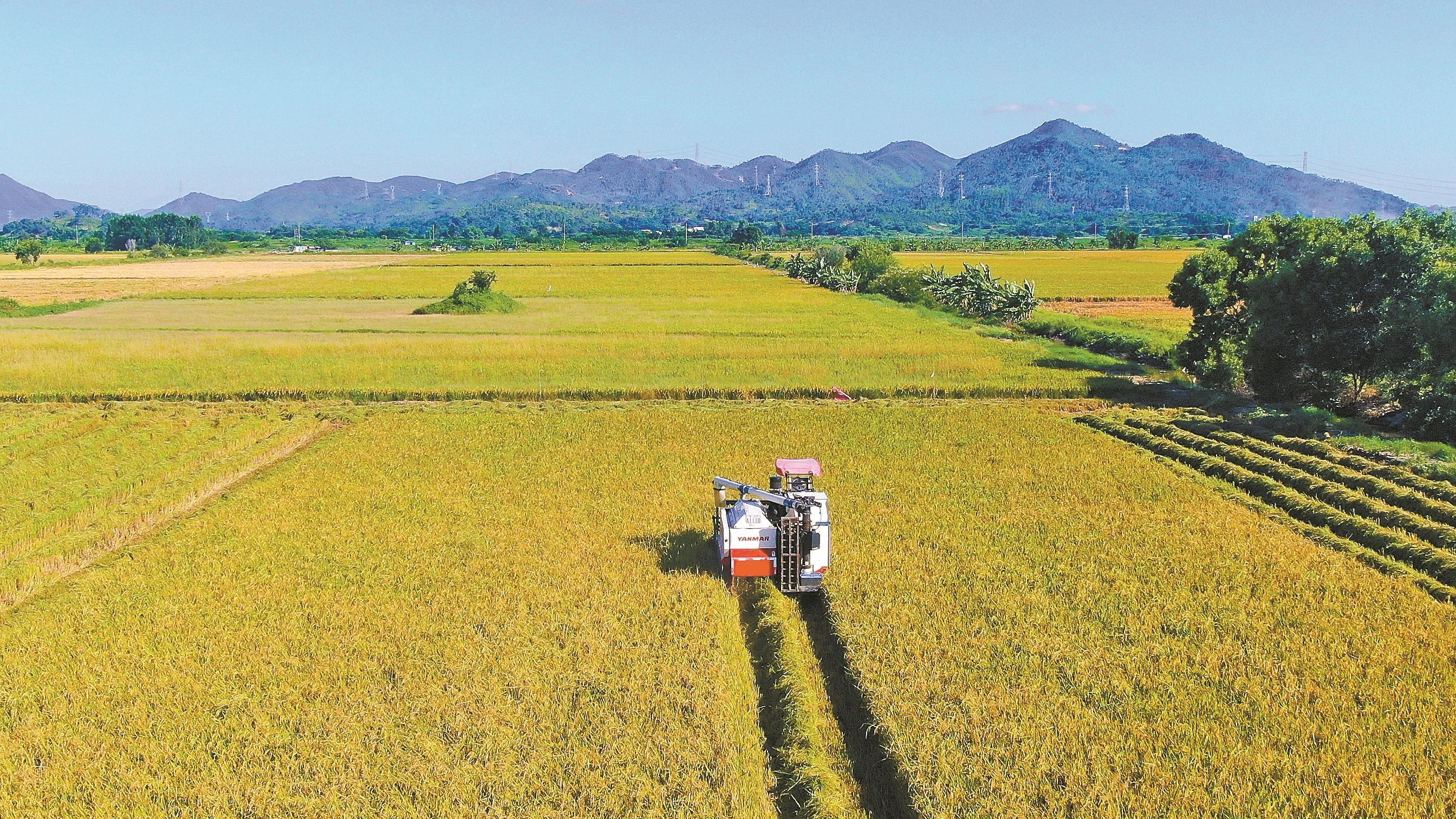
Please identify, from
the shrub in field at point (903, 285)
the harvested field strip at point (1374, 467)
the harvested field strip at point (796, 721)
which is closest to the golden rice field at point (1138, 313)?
the shrub in field at point (903, 285)

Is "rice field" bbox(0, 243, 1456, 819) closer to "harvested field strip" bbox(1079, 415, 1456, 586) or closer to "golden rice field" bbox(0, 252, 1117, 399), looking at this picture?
"harvested field strip" bbox(1079, 415, 1456, 586)

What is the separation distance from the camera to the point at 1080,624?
10.7m

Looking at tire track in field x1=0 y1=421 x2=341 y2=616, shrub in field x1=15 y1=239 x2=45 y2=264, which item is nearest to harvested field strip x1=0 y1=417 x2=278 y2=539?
tire track in field x1=0 y1=421 x2=341 y2=616

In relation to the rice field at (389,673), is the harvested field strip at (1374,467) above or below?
above

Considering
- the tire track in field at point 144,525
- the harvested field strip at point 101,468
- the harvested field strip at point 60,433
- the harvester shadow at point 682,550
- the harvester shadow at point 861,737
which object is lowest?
the harvester shadow at point 861,737

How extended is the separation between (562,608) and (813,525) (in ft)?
10.1

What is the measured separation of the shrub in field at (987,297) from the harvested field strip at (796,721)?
128 feet

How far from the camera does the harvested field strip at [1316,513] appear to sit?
12.9 meters

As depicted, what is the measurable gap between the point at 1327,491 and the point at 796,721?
471 inches

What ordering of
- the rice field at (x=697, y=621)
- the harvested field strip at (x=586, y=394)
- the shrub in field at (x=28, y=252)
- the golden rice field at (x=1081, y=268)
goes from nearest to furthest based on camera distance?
1. the rice field at (x=697, y=621)
2. the harvested field strip at (x=586, y=394)
3. the golden rice field at (x=1081, y=268)
4. the shrub in field at (x=28, y=252)

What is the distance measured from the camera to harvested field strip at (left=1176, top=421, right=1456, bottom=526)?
15.1 m

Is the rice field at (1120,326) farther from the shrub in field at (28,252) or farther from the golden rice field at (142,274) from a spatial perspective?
the shrub in field at (28,252)

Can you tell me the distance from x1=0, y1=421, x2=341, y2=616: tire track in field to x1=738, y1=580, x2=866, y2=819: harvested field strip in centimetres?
887

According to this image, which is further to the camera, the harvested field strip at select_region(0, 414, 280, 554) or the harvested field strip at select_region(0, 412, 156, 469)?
the harvested field strip at select_region(0, 412, 156, 469)
